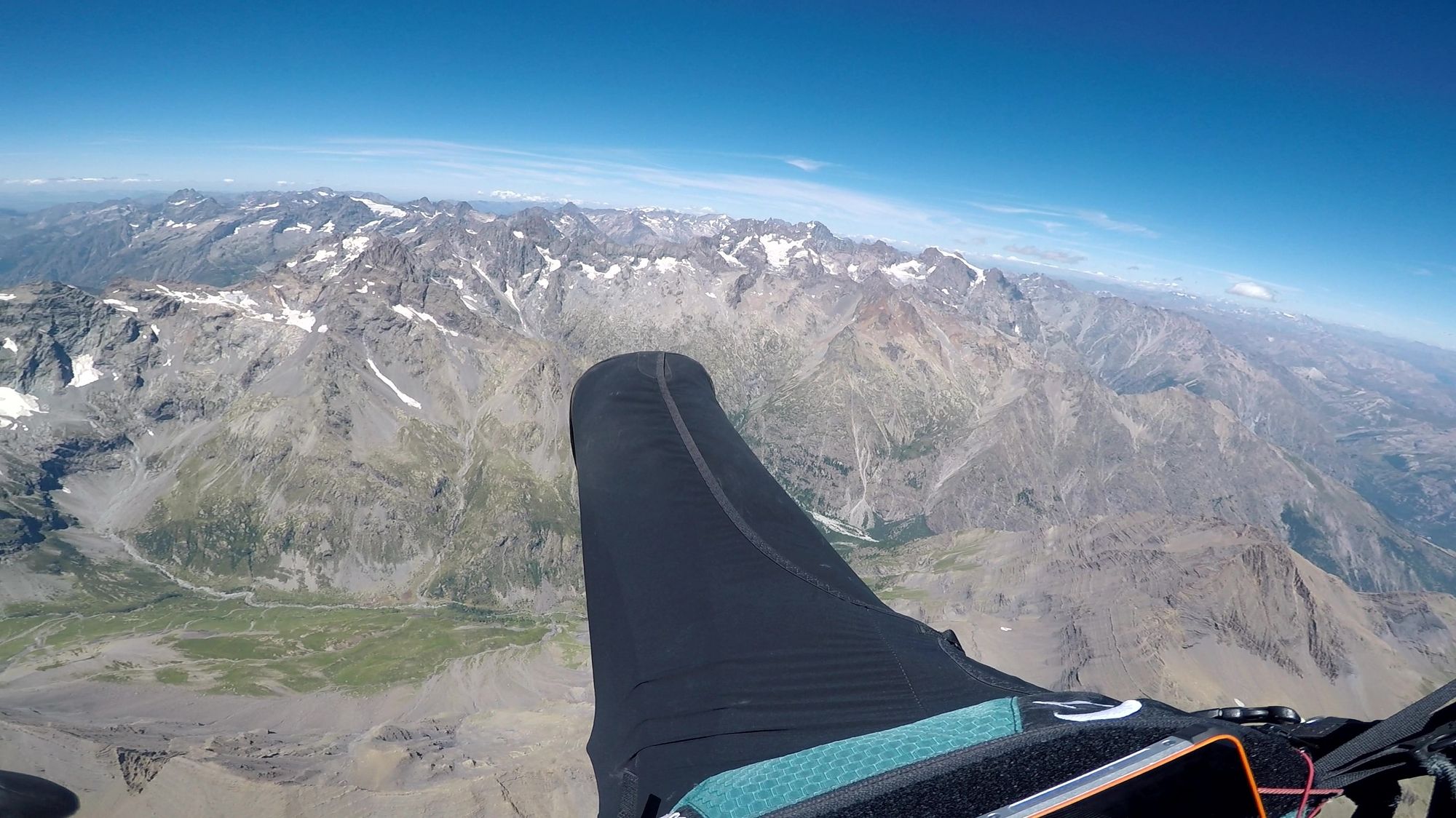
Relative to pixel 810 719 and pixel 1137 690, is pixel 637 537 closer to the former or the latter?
pixel 810 719

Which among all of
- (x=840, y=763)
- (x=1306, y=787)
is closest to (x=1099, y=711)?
(x=1306, y=787)

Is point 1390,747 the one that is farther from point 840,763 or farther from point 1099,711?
point 840,763

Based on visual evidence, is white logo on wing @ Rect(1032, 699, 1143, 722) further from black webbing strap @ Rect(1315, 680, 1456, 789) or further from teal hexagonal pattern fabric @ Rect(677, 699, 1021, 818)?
black webbing strap @ Rect(1315, 680, 1456, 789)

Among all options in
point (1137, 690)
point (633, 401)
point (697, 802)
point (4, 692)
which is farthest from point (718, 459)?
point (4, 692)

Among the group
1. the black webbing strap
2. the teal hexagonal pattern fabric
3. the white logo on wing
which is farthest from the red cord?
the teal hexagonal pattern fabric

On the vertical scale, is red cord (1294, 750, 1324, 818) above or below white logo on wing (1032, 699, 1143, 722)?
below
